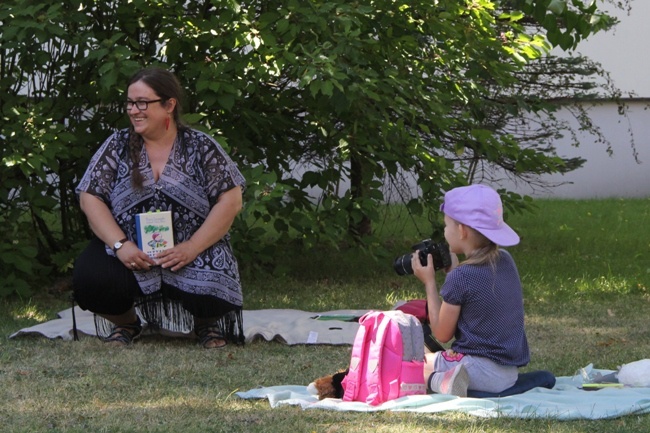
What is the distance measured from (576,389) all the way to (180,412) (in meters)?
1.60

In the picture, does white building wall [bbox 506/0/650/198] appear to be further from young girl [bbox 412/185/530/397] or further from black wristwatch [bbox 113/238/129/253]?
young girl [bbox 412/185/530/397]

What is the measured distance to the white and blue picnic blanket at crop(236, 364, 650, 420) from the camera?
12.9 feet

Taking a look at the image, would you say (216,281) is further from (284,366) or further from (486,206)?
(486,206)

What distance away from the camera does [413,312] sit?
4.63 m

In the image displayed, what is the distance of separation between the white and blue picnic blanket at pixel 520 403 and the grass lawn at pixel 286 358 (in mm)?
49

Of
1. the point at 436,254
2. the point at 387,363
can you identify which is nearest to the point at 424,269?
the point at 436,254

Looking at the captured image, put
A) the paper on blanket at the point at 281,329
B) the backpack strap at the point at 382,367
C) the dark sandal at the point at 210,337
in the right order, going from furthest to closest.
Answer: the paper on blanket at the point at 281,329
the dark sandal at the point at 210,337
the backpack strap at the point at 382,367

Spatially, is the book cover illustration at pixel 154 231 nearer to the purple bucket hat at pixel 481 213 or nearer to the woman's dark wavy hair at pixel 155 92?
the woman's dark wavy hair at pixel 155 92

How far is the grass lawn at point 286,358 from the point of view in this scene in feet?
12.6

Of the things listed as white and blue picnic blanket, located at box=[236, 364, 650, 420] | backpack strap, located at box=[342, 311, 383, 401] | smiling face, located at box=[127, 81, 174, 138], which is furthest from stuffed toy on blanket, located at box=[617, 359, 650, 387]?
smiling face, located at box=[127, 81, 174, 138]

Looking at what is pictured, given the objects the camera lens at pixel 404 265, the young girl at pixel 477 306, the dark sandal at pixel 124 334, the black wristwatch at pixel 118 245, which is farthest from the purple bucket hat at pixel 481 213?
the dark sandal at pixel 124 334

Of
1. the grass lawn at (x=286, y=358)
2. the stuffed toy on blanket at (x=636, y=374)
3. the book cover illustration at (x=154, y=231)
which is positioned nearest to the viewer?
the grass lawn at (x=286, y=358)

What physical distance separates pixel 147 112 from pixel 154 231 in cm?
61

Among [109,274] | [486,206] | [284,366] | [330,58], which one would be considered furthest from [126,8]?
[486,206]
